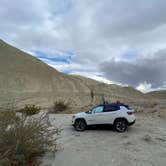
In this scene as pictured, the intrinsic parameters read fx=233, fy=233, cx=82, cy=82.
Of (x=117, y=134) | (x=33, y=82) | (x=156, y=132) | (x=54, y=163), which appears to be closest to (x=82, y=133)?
(x=117, y=134)

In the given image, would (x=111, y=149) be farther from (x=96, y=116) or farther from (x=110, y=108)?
(x=110, y=108)

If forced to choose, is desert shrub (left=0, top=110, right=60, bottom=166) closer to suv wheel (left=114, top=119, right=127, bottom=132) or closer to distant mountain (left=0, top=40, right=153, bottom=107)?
suv wheel (left=114, top=119, right=127, bottom=132)

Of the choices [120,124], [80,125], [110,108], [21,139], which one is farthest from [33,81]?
[21,139]

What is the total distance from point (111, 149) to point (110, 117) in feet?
12.5

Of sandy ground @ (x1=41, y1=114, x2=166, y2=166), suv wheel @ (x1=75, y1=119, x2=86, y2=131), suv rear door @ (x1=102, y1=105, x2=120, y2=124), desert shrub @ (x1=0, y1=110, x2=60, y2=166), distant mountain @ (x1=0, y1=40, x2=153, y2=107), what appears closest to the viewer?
desert shrub @ (x1=0, y1=110, x2=60, y2=166)

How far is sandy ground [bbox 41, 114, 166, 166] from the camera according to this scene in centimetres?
750

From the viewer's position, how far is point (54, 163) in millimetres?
7426

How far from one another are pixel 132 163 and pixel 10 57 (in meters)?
90.4

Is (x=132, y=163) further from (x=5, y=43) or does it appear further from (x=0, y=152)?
(x=5, y=43)

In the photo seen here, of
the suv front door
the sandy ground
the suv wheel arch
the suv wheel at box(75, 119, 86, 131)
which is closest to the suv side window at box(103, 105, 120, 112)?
the suv front door

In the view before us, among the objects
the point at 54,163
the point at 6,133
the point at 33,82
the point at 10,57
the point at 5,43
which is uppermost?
the point at 5,43

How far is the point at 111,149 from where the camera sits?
8.98 m

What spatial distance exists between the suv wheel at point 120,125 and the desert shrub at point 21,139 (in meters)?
5.27

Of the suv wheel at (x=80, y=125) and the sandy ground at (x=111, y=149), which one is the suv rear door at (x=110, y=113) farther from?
the suv wheel at (x=80, y=125)
